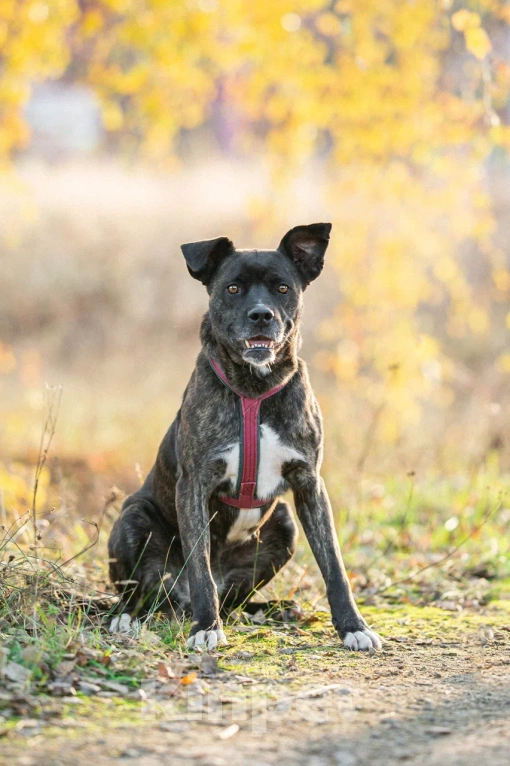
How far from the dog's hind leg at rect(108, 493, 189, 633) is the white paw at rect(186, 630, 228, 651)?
18.7 inches

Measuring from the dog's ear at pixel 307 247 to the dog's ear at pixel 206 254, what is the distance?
0.88 ft

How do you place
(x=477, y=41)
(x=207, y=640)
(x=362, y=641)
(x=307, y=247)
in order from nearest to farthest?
(x=207, y=640) → (x=362, y=641) → (x=307, y=247) → (x=477, y=41)

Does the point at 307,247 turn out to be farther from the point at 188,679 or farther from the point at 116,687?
the point at 116,687

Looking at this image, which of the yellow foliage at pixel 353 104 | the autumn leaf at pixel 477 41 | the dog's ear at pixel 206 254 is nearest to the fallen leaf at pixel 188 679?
the dog's ear at pixel 206 254

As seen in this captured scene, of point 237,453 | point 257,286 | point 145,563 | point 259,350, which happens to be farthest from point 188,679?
point 257,286

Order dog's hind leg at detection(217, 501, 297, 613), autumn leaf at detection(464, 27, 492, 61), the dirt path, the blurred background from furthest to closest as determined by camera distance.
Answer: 1. the blurred background
2. autumn leaf at detection(464, 27, 492, 61)
3. dog's hind leg at detection(217, 501, 297, 613)
4. the dirt path

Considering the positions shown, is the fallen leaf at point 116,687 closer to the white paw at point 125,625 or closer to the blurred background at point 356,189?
the white paw at point 125,625

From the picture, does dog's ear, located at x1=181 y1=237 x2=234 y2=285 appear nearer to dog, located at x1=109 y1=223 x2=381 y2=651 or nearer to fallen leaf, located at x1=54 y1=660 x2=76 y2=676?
dog, located at x1=109 y1=223 x2=381 y2=651

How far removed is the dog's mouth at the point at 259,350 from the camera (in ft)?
13.1

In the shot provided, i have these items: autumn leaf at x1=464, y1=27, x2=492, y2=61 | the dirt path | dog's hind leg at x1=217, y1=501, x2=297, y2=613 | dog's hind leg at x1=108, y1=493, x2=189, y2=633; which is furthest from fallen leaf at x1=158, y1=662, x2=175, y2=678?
autumn leaf at x1=464, y1=27, x2=492, y2=61

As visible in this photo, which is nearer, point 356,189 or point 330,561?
point 330,561

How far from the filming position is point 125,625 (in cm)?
404

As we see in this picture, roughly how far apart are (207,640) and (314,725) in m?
0.94

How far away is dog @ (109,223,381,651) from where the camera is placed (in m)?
4.02
